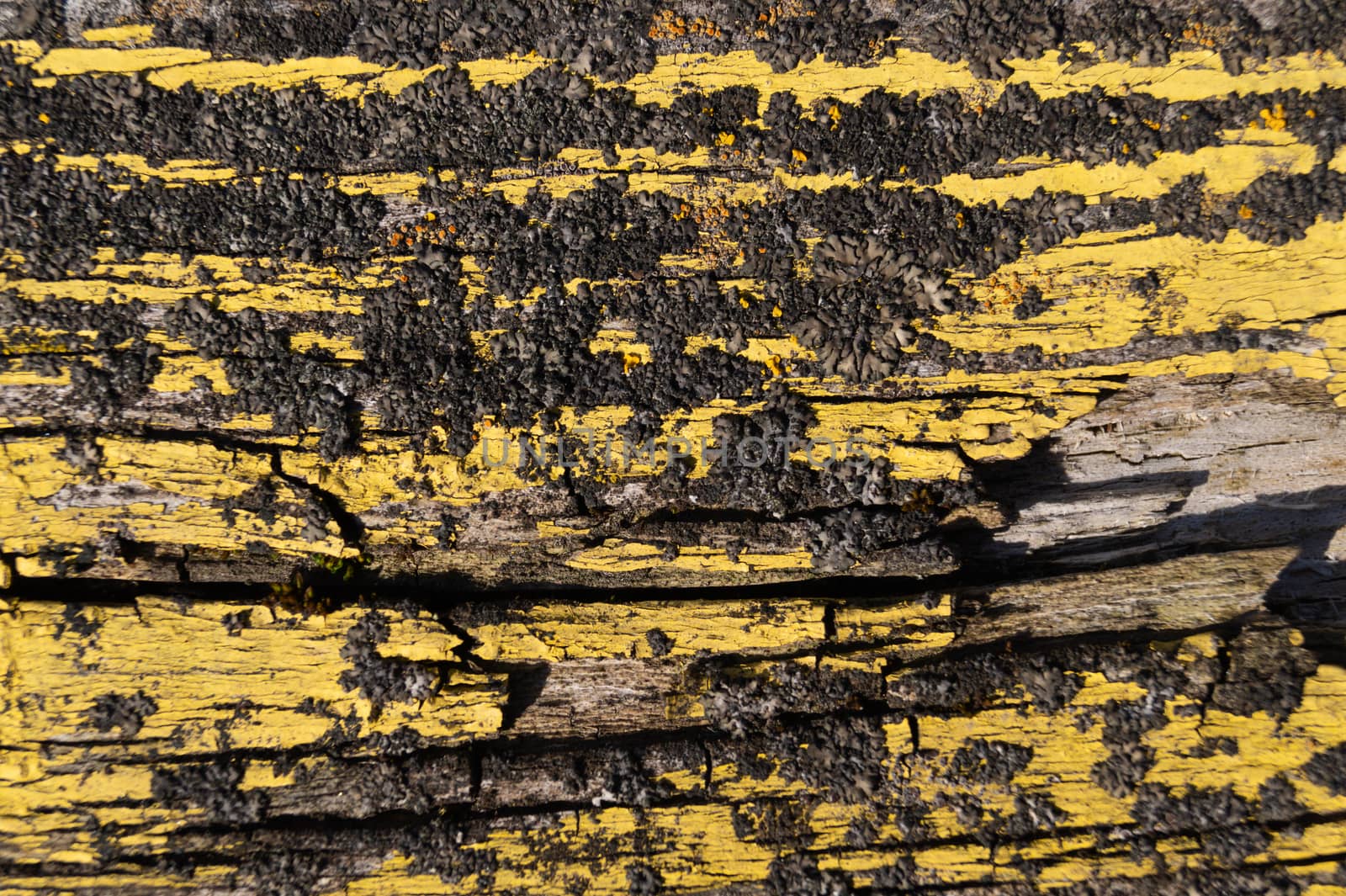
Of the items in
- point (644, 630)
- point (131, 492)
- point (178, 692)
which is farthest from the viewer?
point (644, 630)

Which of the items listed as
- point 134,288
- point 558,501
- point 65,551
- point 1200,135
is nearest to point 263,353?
point 134,288

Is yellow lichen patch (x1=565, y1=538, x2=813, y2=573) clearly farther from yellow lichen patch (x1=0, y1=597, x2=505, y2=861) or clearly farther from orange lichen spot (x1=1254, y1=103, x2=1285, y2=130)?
orange lichen spot (x1=1254, y1=103, x2=1285, y2=130)

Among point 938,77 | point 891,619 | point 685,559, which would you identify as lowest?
point 891,619

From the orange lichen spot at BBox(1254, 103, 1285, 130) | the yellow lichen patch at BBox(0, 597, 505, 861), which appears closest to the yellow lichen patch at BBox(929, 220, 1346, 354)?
the orange lichen spot at BBox(1254, 103, 1285, 130)

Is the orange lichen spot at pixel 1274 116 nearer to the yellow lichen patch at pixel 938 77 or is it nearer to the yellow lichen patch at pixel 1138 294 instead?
the yellow lichen patch at pixel 938 77

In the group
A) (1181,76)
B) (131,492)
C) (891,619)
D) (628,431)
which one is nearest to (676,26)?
(628,431)

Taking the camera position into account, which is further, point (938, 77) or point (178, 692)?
point (938, 77)

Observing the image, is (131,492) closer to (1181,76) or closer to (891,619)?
(891,619)

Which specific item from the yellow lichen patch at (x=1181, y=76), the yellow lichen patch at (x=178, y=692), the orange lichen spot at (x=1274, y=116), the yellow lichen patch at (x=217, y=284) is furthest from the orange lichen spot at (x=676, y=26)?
the yellow lichen patch at (x=178, y=692)

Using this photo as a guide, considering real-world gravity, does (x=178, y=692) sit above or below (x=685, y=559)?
below
